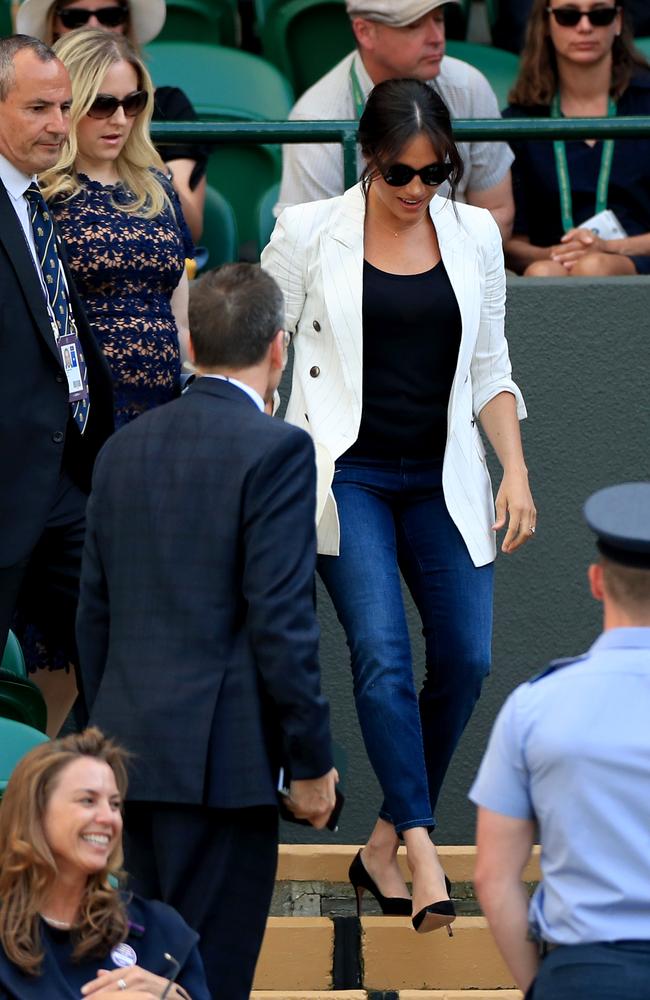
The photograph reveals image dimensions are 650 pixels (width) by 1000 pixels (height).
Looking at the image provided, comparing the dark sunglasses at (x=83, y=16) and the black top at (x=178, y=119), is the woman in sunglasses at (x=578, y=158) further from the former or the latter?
the dark sunglasses at (x=83, y=16)

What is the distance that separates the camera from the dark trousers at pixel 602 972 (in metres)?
2.65

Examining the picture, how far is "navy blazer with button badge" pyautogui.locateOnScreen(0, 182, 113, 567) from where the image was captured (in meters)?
4.12

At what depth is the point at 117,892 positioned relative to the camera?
3303mm

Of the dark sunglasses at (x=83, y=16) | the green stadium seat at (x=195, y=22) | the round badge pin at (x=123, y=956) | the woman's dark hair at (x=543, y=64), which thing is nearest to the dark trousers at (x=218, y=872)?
the round badge pin at (x=123, y=956)

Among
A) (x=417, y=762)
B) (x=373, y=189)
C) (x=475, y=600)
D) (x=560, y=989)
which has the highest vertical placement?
(x=373, y=189)

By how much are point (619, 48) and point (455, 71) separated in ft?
1.91

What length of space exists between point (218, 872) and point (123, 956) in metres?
0.22

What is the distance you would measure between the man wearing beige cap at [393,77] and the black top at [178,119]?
0.27m

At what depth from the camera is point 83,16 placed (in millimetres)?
5402

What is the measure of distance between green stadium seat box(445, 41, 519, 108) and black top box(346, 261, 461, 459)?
3.33m

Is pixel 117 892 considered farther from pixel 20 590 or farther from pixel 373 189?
pixel 373 189

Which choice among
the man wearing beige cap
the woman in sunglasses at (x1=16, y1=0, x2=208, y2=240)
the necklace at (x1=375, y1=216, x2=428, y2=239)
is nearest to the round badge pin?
the necklace at (x1=375, y1=216, x2=428, y2=239)

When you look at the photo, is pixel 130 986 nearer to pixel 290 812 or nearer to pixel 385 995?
pixel 290 812

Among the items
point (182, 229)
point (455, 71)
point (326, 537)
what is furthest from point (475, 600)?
point (455, 71)
